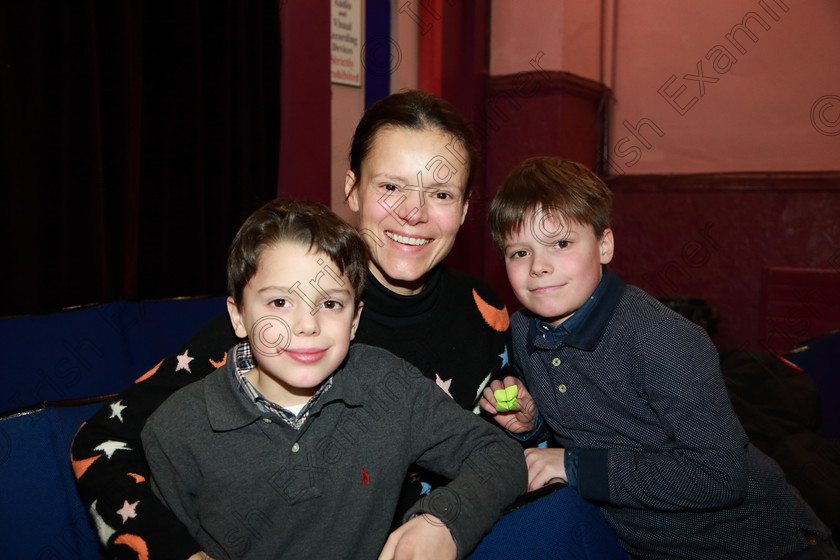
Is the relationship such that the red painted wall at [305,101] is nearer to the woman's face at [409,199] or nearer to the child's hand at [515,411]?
the woman's face at [409,199]

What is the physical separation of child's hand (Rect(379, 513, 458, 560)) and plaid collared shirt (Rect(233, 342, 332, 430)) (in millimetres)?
293

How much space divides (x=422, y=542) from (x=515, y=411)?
0.54 metres

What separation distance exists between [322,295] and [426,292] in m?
0.48

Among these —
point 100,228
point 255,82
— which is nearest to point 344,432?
point 100,228

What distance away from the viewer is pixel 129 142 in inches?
100

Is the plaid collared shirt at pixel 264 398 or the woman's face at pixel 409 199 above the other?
the woman's face at pixel 409 199

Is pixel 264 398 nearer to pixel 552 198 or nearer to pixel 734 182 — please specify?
pixel 552 198

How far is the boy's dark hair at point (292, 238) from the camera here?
1.28 meters

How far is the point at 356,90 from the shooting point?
3.71 meters

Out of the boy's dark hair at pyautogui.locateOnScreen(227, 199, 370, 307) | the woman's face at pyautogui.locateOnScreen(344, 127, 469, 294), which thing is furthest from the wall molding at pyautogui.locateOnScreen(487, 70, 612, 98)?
the boy's dark hair at pyautogui.locateOnScreen(227, 199, 370, 307)

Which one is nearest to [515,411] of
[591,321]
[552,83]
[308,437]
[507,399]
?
[507,399]

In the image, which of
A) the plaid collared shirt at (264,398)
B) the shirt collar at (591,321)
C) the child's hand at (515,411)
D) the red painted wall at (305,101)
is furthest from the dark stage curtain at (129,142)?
the shirt collar at (591,321)

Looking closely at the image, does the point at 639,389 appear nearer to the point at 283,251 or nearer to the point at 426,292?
the point at 426,292

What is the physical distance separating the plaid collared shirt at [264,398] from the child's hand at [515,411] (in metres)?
0.45
